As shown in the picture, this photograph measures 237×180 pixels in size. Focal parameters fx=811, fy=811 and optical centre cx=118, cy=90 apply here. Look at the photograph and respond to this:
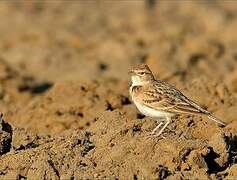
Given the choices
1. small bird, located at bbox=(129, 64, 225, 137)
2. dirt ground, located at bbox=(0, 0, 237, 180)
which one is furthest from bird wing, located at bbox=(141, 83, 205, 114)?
dirt ground, located at bbox=(0, 0, 237, 180)

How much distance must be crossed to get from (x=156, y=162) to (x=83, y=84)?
14.8 feet

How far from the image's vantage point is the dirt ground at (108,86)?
24.6ft

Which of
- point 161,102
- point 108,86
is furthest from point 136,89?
point 108,86

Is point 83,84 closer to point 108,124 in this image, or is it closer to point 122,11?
point 108,124

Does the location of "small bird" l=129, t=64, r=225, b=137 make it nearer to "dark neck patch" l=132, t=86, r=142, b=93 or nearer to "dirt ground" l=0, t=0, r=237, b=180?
"dark neck patch" l=132, t=86, r=142, b=93

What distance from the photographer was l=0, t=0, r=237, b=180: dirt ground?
750 cm

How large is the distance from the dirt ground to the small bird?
214mm

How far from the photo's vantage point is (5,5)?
1129 inches

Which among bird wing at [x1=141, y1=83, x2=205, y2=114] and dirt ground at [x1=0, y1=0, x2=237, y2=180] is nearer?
dirt ground at [x1=0, y1=0, x2=237, y2=180]

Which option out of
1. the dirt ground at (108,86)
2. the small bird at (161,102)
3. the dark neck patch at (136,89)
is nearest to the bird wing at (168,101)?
the small bird at (161,102)

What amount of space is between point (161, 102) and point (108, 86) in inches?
193

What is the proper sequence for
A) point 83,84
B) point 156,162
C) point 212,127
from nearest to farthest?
point 156,162 < point 212,127 < point 83,84

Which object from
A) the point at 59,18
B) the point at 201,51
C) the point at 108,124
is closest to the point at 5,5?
the point at 59,18

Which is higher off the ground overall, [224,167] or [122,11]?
[224,167]
